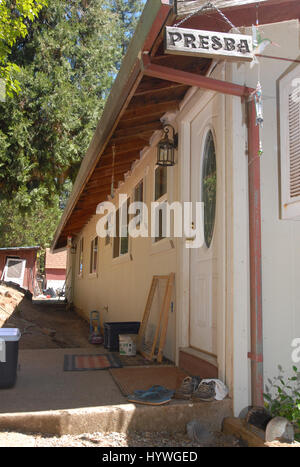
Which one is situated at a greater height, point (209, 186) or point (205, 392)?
point (209, 186)

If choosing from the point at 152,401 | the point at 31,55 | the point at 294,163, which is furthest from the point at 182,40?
the point at 31,55

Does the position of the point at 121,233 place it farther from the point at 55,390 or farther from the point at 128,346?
the point at 55,390

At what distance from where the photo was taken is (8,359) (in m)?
3.54

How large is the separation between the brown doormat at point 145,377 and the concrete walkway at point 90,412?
0.17 m

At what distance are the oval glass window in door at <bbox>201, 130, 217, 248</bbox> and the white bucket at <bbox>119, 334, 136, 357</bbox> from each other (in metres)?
1.97

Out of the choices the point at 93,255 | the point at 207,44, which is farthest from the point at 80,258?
the point at 207,44

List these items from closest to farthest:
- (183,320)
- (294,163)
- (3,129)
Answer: (294,163) → (183,320) → (3,129)

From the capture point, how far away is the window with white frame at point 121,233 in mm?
7895

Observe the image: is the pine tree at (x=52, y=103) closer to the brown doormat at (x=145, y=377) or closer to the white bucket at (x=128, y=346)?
the white bucket at (x=128, y=346)

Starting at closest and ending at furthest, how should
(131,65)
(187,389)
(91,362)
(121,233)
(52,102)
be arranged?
1. (187,389)
2. (131,65)
3. (91,362)
4. (121,233)
5. (52,102)

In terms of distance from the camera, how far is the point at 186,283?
14.8ft

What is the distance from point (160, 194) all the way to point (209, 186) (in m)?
1.67
